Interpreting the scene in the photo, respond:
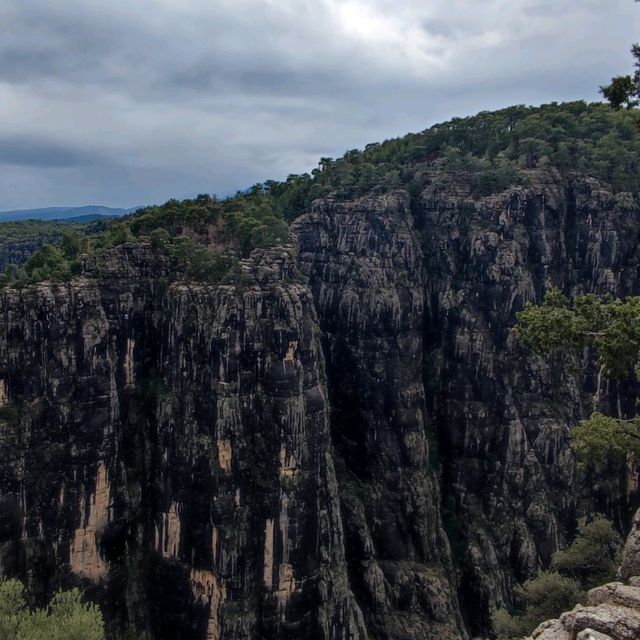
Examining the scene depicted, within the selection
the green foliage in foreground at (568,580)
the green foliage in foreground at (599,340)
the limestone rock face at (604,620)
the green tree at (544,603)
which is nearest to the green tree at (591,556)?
the green foliage in foreground at (568,580)

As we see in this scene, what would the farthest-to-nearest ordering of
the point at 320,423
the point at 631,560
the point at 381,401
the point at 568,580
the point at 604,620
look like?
1. the point at 381,401
2. the point at 320,423
3. the point at 568,580
4. the point at 631,560
5. the point at 604,620

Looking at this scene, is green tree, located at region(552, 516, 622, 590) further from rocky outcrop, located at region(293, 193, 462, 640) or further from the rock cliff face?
rocky outcrop, located at region(293, 193, 462, 640)

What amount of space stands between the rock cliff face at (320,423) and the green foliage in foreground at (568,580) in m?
11.5

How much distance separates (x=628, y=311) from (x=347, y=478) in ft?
123

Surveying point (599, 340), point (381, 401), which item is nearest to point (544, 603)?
point (381, 401)

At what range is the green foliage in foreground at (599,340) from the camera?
773 inches

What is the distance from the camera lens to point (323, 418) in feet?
135

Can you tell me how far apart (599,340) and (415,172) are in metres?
45.6

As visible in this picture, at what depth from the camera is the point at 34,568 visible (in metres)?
34.3

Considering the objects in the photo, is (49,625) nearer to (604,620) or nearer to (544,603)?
(604,620)

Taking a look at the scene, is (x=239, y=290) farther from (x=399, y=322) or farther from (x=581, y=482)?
(x=581, y=482)

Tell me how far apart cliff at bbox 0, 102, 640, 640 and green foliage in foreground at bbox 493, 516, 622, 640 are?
1150cm

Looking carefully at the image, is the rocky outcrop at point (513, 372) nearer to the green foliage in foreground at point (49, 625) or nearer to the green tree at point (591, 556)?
the green tree at point (591, 556)

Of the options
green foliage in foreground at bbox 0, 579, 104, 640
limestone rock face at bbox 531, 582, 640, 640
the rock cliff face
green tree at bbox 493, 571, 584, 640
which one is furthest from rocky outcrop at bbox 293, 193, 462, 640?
limestone rock face at bbox 531, 582, 640, 640
